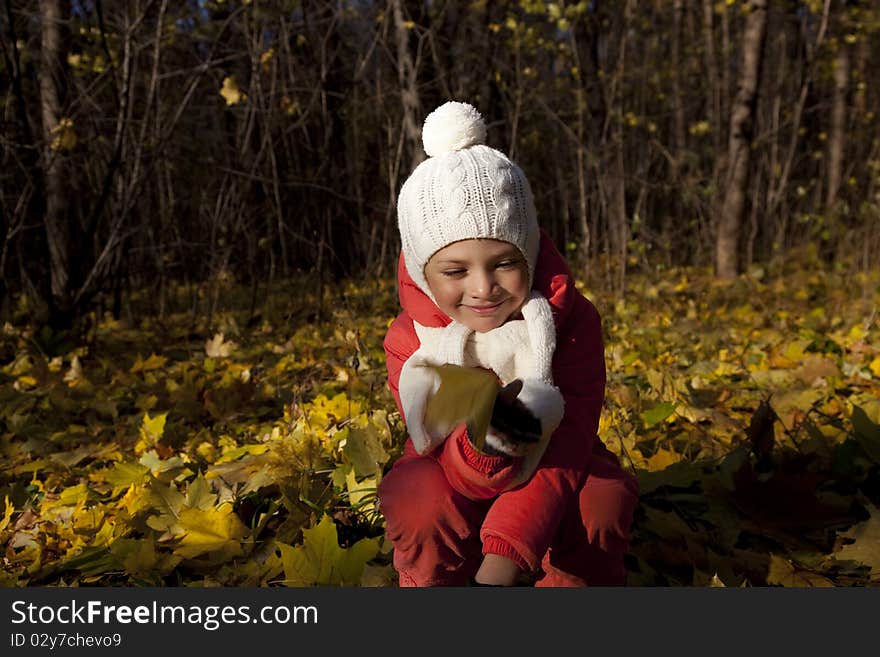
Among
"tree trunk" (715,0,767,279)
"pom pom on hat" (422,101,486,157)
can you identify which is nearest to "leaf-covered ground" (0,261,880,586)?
"pom pom on hat" (422,101,486,157)

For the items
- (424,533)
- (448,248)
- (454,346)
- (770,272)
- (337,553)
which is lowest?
(770,272)

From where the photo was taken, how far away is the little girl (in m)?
1.26

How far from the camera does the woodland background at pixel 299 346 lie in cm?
178

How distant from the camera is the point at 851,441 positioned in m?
2.11

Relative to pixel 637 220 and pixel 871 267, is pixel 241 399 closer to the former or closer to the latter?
pixel 637 220

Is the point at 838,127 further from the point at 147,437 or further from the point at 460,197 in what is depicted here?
the point at 460,197

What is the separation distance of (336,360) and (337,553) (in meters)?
1.79

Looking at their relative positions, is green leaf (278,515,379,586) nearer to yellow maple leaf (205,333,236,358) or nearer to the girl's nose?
the girl's nose

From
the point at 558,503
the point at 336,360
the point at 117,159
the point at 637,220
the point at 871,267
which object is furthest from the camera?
the point at 871,267

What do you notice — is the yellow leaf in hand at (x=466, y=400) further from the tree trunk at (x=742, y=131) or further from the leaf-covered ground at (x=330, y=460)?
the tree trunk at (x=742, y=131)

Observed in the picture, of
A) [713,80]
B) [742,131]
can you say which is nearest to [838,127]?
[713,80]

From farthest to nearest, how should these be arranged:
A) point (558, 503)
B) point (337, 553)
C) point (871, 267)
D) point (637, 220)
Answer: point (871, 267), point (637, 220), point (337, 553), point (558, 503)

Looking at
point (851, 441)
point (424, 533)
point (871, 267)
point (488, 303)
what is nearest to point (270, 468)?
point (424, 533)

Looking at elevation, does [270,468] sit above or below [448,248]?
below
